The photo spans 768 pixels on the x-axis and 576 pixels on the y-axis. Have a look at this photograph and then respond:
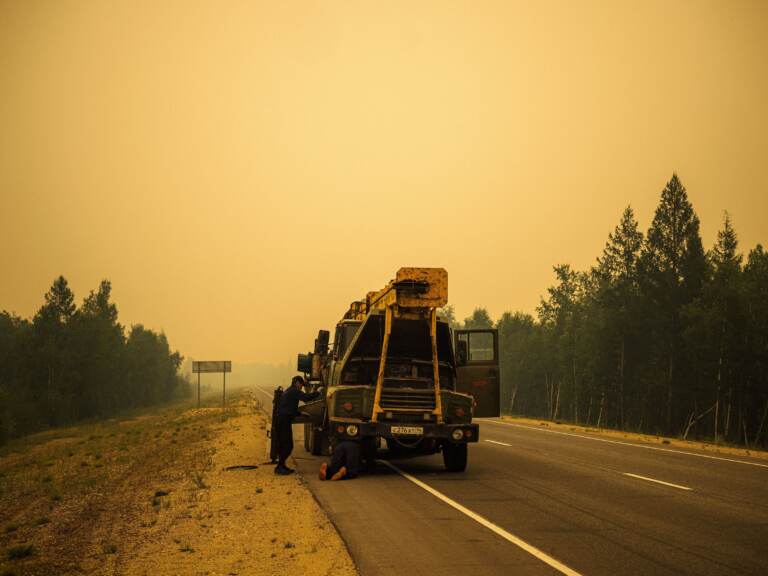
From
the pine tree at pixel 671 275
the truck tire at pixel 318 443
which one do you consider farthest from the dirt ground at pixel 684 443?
the pine tree at pixel 671 275

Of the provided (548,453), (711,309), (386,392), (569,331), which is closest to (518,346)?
(569,331)

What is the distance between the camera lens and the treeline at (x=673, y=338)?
43.2 metres

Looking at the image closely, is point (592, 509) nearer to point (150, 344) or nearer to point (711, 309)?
point (711, 309)

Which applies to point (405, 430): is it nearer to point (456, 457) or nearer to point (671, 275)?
point (456, 457)

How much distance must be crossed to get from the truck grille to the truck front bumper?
1.24 ft

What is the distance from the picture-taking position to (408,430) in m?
13.0

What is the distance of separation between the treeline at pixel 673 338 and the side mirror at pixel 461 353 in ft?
84.1

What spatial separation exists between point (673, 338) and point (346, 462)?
42140mm

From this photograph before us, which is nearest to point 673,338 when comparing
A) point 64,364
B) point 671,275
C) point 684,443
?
point 671,275

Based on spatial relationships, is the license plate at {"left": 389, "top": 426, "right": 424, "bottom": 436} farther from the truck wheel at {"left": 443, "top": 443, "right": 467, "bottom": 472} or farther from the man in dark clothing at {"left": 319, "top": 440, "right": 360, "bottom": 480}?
the truck wheel at {"left": 443, "top": 443, "right": 467, "bottom": 472}

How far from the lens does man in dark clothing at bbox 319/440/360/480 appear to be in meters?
12.9

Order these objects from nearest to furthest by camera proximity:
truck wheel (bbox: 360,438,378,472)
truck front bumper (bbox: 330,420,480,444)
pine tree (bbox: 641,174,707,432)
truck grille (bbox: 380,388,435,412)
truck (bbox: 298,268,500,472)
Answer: truck front bumper (bbox: 330,420,480,444) < truck (bbox: 298,268,500,472) < truck grille (bbox: 380,388,435,412) < truck wheel (bbox: 360,438,378,472) < pine tree (bbox: 641,174,707,432)

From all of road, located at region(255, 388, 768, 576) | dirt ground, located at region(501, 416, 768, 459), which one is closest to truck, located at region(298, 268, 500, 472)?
road, located at region(255, 388, 768, 576)

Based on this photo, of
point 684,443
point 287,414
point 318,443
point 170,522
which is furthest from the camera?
point 684,443
